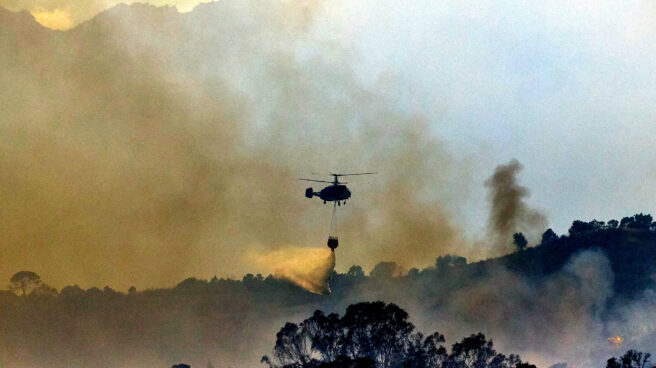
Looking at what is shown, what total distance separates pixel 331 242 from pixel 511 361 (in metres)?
45.9

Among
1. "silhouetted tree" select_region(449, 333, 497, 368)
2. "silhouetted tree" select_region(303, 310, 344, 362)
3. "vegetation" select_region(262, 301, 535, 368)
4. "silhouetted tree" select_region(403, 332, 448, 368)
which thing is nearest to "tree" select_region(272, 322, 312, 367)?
"vegetation" select_region(262, 301, 535, 368)

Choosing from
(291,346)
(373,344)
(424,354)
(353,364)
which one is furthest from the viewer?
(291,346)

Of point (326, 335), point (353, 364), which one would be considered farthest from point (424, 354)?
point (353, 364)

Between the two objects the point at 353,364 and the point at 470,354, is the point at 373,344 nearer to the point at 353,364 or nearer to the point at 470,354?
the point at 470,354

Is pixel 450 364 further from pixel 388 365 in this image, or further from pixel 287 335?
pixel 287 335

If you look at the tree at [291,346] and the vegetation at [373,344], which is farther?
the tree at [291,346]

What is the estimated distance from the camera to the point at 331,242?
654 feet

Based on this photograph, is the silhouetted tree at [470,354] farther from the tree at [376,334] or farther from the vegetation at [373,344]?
the tree at [376,334]

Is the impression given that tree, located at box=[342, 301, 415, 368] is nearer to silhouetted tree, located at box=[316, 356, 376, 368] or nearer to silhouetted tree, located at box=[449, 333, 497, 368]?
silhouetted tree, located at box=[449, 333, 497, 368]

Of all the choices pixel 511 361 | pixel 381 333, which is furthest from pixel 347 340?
pixel 511 361

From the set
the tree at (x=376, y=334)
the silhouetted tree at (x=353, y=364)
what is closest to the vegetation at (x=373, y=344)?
the tree at (x=376, y=334)

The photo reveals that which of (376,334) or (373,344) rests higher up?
(376,334)

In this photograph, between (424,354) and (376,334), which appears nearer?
(376,334)

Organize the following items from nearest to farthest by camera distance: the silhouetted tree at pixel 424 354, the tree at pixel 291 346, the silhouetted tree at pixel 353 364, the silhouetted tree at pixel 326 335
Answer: the silhouetted tree at pixel 353 364, the silhouetted tree at pixel 424 354, the silhouetted tree at pixel 326 335, the tree at pixel 291 346
